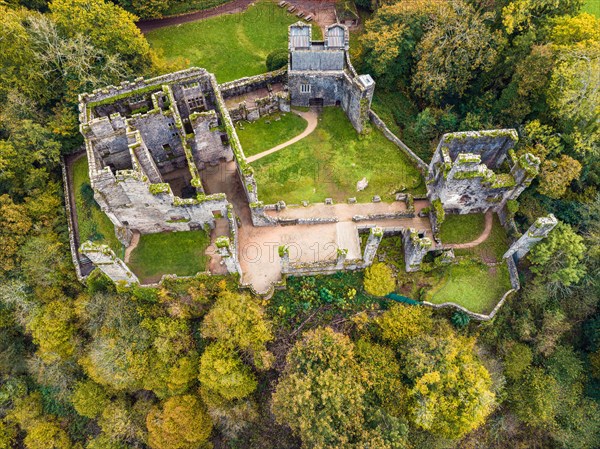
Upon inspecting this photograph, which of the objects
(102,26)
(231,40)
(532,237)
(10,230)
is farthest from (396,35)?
(10,230)

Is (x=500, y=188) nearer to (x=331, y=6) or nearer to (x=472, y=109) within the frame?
(x=472, y=109)

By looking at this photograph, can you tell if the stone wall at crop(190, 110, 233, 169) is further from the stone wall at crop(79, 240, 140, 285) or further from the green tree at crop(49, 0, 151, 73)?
the stone wall at crop(79, 240, 140, 285)

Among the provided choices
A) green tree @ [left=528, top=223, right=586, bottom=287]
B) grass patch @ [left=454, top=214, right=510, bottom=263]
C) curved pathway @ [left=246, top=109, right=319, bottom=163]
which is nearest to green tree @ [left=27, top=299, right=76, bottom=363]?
curved pathway @ [left=246, top=109, right=319, bottom=163]

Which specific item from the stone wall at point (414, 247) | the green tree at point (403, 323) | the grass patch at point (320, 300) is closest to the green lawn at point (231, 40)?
the grass patch at point (320, 300)

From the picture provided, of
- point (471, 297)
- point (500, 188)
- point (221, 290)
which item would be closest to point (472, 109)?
point (500, 188)

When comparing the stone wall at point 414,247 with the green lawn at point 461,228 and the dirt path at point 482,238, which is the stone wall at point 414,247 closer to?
the green lawn at point 461,228

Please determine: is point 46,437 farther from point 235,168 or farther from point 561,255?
point 561,255
